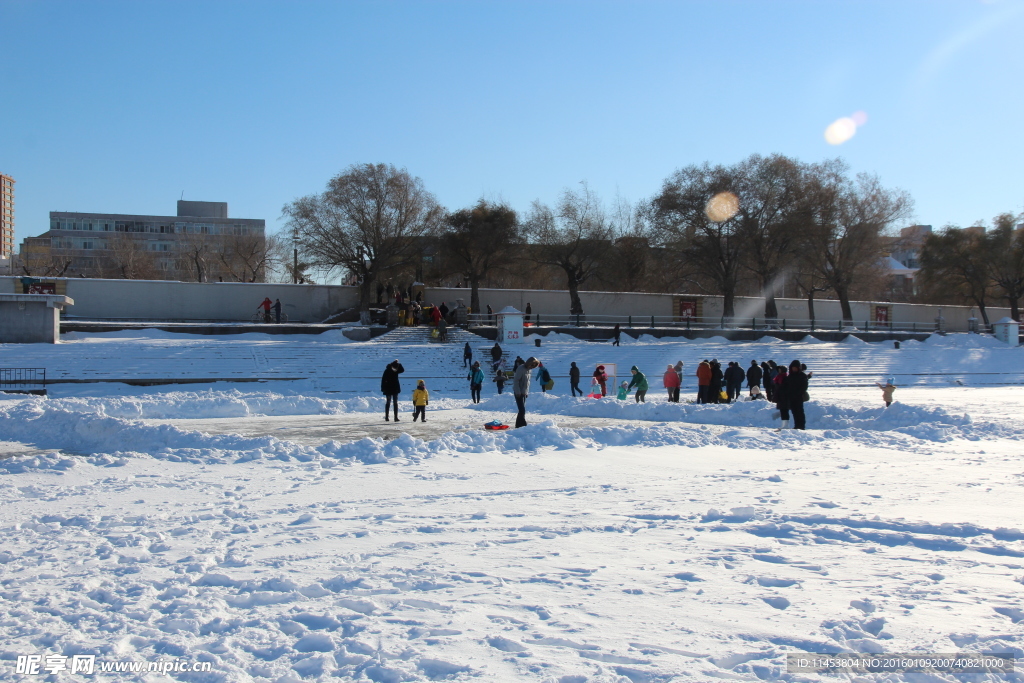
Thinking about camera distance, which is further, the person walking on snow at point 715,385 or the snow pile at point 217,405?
the person walking on snow at point 715,385

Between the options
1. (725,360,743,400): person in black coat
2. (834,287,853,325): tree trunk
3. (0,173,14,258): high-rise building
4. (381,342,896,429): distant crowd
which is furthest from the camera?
(0,173,14,258): high-rise building

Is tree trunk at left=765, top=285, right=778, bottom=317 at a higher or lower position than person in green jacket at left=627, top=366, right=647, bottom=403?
higher

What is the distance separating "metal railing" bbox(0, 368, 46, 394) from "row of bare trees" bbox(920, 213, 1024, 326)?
5455 centimetres

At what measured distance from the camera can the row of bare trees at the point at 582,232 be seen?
38969 mm

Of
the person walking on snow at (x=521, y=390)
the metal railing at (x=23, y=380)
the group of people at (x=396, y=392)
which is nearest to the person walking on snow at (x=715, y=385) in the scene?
the person walking on snow at (x=521, y=390)

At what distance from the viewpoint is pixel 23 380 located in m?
21.4

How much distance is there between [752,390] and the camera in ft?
65.6

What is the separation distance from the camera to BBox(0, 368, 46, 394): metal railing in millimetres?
20344

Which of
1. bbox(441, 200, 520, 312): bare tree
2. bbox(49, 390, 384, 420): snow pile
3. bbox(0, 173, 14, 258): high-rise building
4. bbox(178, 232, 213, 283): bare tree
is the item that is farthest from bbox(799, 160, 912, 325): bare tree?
bbox(0, 173, 14, 258): high-rise building

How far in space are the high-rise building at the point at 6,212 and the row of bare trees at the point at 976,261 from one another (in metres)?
Answer: 190

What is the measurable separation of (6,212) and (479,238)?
187 meters

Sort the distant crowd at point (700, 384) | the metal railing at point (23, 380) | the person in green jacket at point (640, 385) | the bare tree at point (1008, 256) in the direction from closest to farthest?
1. the distant crowd at point (700, 384)
2. the person in green jacket at point (640, 385)
3. the metal railing at point (23, 380)
4. the bare tree at point (1008, 256)

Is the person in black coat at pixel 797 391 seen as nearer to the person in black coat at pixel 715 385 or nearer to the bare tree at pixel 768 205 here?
the person in black coat at pixel 715 385

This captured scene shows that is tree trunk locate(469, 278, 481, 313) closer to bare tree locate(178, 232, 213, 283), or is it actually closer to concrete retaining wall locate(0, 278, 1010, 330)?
concrete retaining wall locate(0, 278, 1010, 330)
